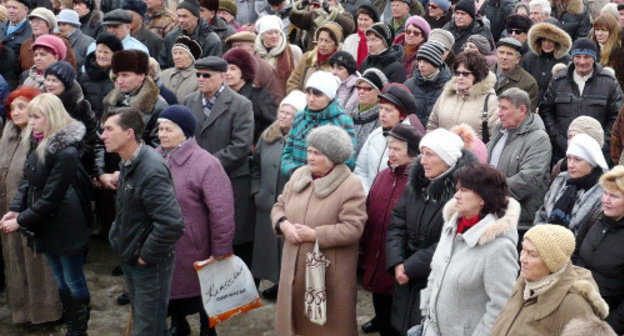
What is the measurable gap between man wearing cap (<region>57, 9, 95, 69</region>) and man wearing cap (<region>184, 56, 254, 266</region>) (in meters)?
2.81

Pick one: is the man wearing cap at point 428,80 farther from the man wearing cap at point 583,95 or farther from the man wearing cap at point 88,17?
the man wearing cap at point 88,17

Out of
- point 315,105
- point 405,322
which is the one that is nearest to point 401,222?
point 405,322

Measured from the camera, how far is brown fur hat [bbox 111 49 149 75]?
7195 mm

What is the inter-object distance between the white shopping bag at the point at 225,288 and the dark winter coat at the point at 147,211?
1.91ft

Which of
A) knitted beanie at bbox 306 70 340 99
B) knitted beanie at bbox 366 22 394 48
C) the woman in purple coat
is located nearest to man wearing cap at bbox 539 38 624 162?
knitted beanie at bbox 366 22 394 48

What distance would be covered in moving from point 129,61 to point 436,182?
125 inches

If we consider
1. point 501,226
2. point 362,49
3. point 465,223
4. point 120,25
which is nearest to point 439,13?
point 362,49

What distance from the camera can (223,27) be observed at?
35.2 feet

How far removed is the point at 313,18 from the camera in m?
11.2

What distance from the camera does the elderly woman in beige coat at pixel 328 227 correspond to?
5730 millimetres

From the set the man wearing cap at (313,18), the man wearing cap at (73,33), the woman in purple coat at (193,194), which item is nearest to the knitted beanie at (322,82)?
the woman in purple coat at (193,194)

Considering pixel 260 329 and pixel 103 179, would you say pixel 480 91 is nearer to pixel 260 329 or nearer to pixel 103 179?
pixel 260 329

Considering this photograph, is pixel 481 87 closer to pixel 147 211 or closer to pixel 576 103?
pixel 576 103

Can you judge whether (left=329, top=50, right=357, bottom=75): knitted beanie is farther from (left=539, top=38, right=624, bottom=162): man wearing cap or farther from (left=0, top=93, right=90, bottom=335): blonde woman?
(left=0, top=93, right=90, bottom=335): blonde woman
